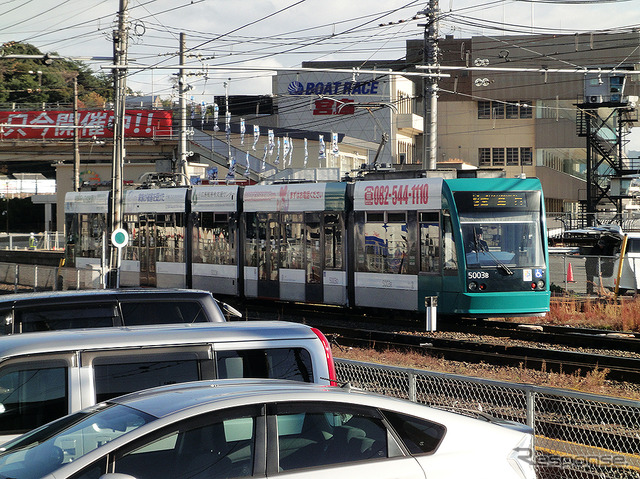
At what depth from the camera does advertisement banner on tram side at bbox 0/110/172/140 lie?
193ft

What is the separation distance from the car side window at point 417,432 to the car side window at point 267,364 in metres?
1.83

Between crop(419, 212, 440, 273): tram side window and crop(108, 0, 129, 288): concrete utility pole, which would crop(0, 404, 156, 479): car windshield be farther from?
crop(108, 0, 129, 288): concrete utility pole

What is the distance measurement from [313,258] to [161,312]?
13.0m

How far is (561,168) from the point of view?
67.1m

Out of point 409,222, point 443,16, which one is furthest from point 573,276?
point 409,222

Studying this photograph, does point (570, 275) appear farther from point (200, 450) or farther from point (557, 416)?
point (200, 450)

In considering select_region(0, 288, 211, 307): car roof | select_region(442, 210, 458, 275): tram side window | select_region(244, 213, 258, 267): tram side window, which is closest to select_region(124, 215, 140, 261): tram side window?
select_region(244, 213, 258, 267): tram side window

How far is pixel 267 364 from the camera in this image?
6.66 meters

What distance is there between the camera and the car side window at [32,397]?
19.3 feet

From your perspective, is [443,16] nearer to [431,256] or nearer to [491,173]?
[491,173]

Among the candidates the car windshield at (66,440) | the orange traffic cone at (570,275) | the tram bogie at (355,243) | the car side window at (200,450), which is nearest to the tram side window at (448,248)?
the tram bogie at (355,243)

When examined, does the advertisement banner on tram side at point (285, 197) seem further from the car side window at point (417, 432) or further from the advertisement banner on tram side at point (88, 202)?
the car side window at point (417, 432)

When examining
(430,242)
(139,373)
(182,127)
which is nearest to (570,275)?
(430,242)

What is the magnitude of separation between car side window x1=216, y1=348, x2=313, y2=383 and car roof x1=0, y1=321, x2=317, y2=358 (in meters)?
0.11
